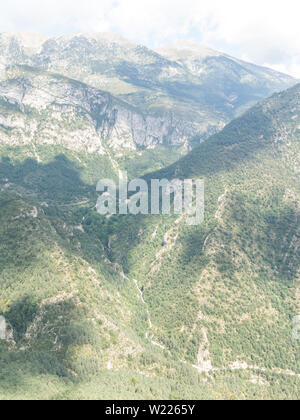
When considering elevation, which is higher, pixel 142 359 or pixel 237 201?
pixel 237 201

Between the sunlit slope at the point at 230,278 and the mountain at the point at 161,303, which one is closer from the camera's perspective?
the mountain at the point at 161,303

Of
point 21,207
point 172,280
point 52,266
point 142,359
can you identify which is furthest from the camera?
point 172,280

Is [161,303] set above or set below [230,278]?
below

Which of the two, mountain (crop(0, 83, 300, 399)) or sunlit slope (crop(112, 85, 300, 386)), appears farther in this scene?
sunlit slope (crop(112, 85, 300, 386))

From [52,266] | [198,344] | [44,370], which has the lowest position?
[198,344]

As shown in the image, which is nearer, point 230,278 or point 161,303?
point 230,278

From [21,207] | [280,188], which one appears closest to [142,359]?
[21,207]
